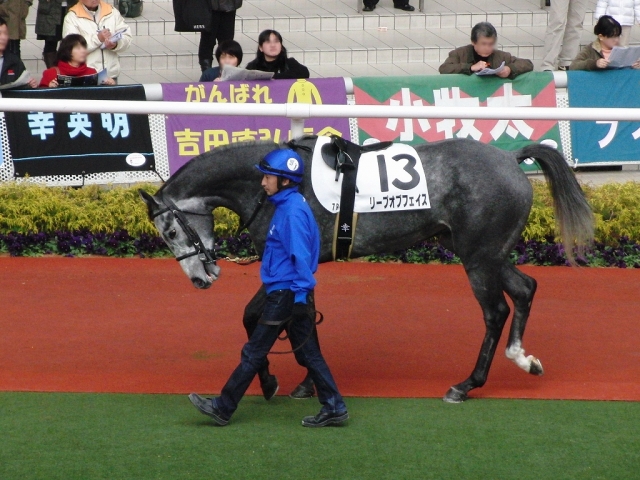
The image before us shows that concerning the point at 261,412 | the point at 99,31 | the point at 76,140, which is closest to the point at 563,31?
the point at 99,31

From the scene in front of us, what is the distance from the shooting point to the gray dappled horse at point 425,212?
568cm

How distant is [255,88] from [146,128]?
1.10m

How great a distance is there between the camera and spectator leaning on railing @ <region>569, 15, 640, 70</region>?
10.1m

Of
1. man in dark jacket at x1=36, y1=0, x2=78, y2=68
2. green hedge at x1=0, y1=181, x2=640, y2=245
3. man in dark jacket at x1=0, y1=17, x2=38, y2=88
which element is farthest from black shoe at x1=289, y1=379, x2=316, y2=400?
man in dark jacket at x1=36, y1=0, x2=78, y2=68

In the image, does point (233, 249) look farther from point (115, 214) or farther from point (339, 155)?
point (339, 155)

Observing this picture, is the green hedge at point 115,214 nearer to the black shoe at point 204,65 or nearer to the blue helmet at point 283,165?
the black shoe at point 204,65

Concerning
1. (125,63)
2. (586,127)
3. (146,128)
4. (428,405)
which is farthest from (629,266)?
(125,63)

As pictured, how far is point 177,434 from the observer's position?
5.18 m

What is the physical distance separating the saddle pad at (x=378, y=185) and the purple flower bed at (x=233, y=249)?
3110 millimetres

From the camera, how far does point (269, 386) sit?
5.78 metres

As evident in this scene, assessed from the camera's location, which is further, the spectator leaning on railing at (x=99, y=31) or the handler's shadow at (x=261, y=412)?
the spectator leaning on railing at (x=99, y=31)

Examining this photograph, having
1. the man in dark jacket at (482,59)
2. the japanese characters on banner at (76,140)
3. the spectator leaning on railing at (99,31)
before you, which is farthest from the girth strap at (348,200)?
the spectator leaning on railing at (99,31)

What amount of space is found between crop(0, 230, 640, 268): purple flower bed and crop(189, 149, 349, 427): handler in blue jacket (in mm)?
3512

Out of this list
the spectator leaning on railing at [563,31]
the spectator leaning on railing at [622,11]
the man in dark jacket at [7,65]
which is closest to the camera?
the man in dark jacket at [7,65]
